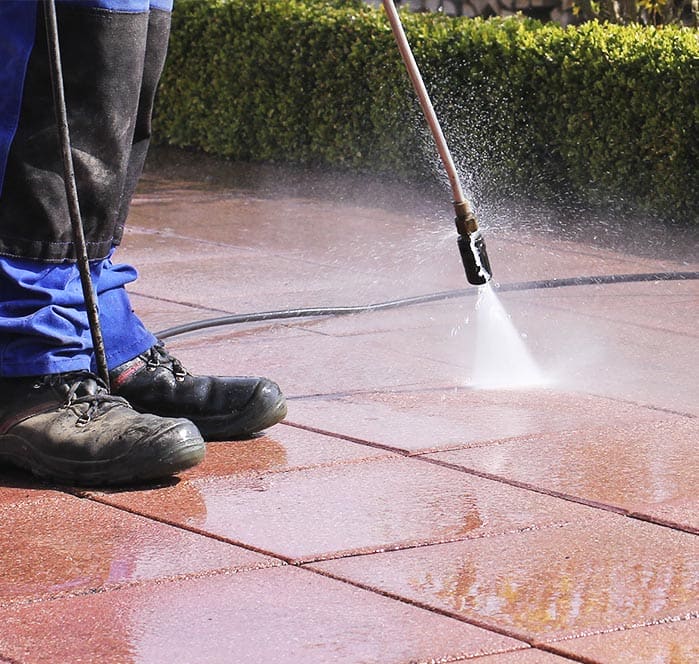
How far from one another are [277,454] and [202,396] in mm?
249

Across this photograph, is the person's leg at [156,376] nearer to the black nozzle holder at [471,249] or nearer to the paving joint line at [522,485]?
the paving joint line at [522,485]

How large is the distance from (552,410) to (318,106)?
554 centimetres

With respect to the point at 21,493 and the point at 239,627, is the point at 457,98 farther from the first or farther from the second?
the point at 239,627

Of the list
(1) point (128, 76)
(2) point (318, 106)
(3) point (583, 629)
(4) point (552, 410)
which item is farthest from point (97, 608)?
(2) point (318, 106)

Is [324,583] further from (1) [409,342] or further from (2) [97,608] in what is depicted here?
(1) [409,342]

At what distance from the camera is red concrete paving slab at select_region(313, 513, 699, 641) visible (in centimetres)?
220

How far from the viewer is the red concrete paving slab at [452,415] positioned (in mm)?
3242

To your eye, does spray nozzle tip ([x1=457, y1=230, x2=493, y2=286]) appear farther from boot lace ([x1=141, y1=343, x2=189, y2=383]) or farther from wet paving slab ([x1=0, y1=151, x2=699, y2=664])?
boot lace ([x1=141, y1=343, x2=189, y2=383])

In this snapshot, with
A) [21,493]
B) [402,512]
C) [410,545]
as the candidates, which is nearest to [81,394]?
[21,493]

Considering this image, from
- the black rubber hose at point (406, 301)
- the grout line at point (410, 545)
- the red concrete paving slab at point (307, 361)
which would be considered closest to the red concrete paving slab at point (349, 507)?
the grout line at point (410, 545)

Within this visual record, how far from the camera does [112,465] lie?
2.85m

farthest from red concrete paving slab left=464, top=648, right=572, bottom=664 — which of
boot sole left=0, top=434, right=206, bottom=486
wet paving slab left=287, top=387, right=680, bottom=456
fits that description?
wet paving slab left=287, top=387, right=680, bottom=456

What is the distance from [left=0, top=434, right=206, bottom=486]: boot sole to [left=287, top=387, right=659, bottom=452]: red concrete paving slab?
0.52 m

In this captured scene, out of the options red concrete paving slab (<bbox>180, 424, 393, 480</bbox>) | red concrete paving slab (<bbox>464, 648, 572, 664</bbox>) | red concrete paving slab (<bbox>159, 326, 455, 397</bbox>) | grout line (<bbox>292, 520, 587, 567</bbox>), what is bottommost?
red concrete paving slab (<bbox>159, 326, 455, 397</bbox>)
